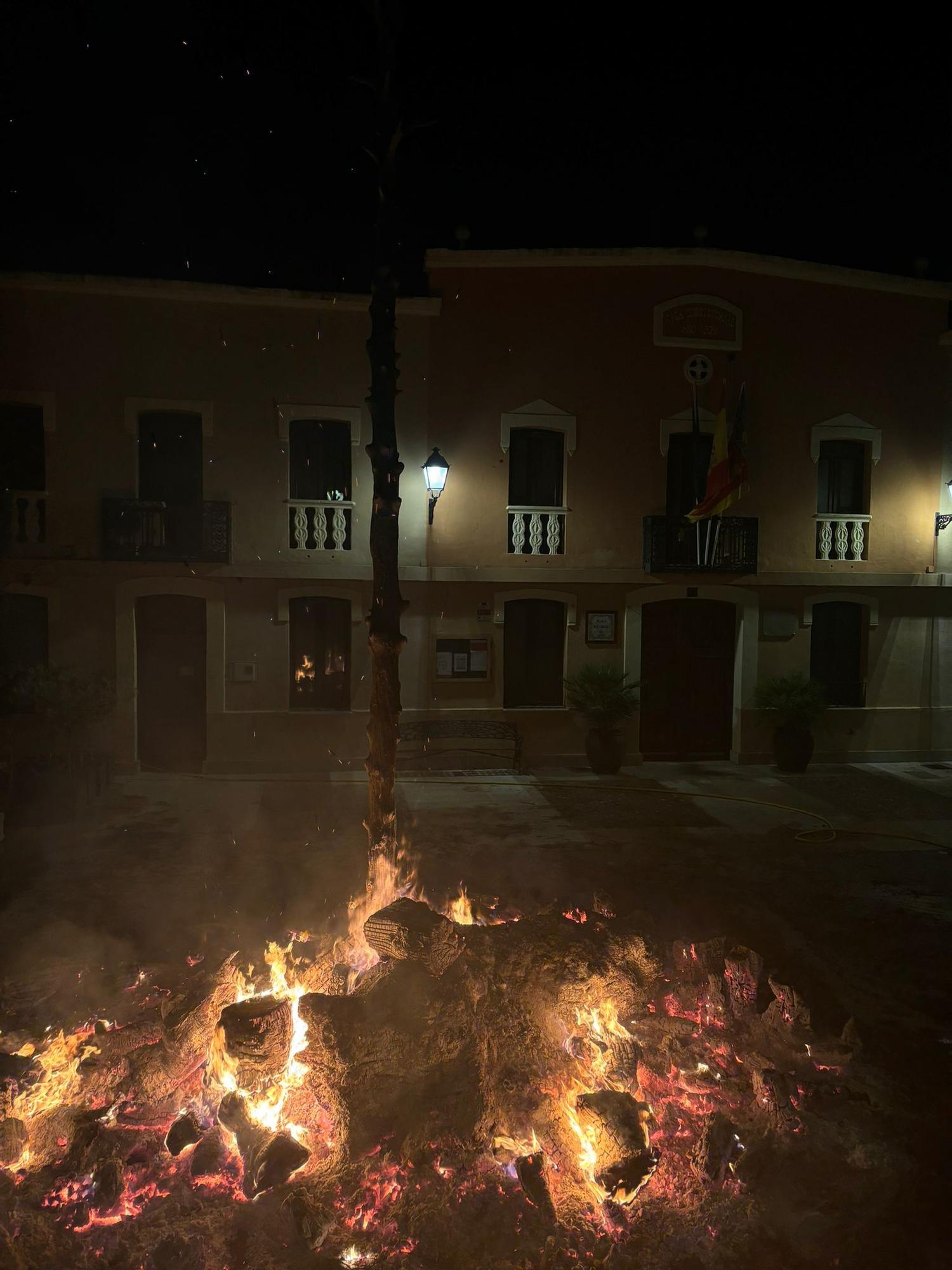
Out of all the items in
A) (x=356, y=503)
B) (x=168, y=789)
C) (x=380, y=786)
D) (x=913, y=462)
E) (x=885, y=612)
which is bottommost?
(x=168, y=789)

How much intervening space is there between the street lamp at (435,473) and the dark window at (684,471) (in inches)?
164

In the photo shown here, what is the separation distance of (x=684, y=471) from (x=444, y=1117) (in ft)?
40.9

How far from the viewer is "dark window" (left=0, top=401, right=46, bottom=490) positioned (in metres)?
12.9

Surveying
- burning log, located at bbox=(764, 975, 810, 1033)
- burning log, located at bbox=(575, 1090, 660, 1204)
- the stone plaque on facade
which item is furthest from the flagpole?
burning log, located at bbox=(575, 1090, 660, 1204)

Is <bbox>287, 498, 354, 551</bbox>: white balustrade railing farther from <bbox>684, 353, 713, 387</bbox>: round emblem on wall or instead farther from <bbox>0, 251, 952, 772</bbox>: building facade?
<bbox>684, 353, 713, 387</bbox>: round emblem on wall

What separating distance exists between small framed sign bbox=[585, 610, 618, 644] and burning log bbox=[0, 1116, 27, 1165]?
11.3 meters

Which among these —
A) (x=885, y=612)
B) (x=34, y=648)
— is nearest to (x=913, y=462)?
(x=885, y=612)

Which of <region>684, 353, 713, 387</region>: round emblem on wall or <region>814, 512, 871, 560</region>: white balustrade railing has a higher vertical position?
<region>684, 353, 713, 387</region>: round emblem on wall

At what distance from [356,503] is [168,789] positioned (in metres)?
5.45

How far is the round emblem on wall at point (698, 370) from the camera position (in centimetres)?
1428

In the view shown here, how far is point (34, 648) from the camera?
1305cm

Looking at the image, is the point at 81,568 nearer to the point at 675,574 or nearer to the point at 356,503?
the point at 356,503

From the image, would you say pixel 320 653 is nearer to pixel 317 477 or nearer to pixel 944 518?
pixel 317 477

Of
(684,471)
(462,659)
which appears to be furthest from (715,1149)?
(684,471)
